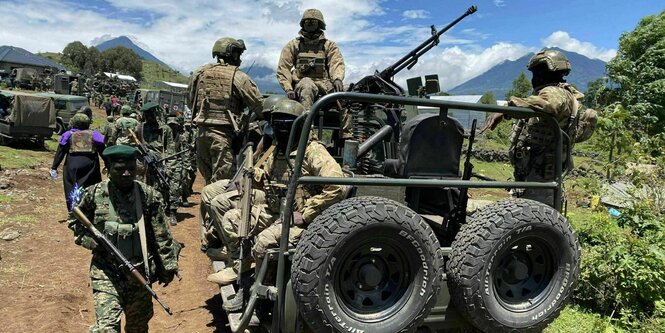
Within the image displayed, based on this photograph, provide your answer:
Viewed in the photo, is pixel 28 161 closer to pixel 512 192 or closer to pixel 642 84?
pixel 512 192

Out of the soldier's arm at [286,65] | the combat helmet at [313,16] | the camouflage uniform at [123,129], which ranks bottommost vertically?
the camouflage uniform at [123,129]

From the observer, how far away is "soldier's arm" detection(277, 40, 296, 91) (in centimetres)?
647

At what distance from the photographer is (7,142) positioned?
54.7 feet

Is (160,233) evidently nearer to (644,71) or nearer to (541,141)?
(541,141)

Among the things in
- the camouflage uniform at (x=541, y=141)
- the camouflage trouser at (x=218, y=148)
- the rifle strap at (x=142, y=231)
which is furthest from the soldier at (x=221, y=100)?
the camouflage uniform at (x=541, y=141)

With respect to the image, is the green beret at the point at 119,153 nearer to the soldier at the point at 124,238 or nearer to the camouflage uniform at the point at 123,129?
the soldier at the point at 124,238

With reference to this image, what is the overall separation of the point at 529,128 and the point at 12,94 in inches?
688

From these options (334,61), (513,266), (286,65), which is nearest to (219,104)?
(286,65)

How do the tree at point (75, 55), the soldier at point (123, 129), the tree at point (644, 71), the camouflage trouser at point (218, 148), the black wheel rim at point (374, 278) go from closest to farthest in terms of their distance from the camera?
the black wheel rim at point (374, 278)
the camouflage trouser at point (218, 148)
the soldier at point (123, 129)
the tree at point (644, 71)
the tree at point (75, 55)

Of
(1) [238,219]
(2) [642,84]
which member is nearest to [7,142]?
(1) [238,219]

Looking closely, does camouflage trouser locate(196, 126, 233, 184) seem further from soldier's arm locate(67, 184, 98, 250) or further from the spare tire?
the spare tire

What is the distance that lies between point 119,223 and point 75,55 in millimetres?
76753

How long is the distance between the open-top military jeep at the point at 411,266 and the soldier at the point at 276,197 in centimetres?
24

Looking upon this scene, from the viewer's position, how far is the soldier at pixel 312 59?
639 cm
